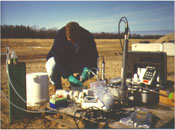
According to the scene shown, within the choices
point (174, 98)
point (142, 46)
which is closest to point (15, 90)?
point (174, 98)

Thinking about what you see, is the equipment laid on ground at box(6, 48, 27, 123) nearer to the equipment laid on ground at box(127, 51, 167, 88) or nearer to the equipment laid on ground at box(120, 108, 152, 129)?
the equipment laid on ground at box(120, 108, 152, 129)

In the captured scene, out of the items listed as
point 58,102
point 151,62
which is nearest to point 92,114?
point 58,102

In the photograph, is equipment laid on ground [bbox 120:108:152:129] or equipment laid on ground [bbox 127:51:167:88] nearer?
equipment laid on ground [bbox 120:108:152:129]

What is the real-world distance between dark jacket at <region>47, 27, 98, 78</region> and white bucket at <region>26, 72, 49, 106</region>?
26.5 inches

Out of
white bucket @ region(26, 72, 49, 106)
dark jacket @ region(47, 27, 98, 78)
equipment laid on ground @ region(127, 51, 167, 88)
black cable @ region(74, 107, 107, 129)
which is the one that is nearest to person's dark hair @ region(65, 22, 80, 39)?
dark jacket @ region(47, 27, 98, 78)

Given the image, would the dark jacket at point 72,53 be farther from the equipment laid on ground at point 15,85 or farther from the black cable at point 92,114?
the black cable at point 92,114

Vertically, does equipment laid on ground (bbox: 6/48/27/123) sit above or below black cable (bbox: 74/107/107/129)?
above

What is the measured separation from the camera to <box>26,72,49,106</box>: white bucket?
2.68m

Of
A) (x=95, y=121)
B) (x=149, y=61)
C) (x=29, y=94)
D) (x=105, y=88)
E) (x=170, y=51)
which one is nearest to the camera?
(x=95, y=121)

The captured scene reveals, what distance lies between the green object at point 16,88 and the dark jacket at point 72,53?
42.3 inches

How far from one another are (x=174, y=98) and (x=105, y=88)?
2.62 ft

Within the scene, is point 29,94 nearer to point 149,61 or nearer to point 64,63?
point 64,63

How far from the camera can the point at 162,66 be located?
9.08 ft

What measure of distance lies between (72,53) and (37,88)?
1.04m
